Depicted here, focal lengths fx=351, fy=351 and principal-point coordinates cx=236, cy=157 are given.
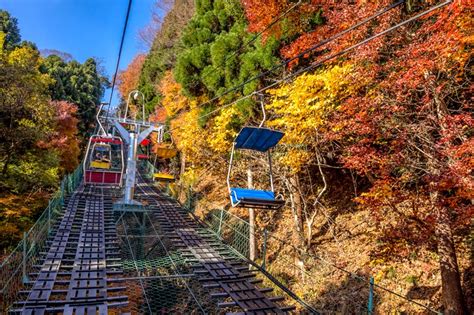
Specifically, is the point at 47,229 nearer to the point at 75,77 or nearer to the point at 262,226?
the point at 262,226

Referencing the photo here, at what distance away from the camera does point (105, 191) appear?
15797 mm

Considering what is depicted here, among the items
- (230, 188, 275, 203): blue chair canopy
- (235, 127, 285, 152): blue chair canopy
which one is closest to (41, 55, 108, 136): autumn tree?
(235, 127, 285, 152): blue chair canopy

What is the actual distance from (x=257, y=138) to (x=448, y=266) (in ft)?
13.0

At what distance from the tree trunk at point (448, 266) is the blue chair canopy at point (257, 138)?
10.2ft

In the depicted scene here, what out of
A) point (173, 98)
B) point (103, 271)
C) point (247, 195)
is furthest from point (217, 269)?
point (173, 98)

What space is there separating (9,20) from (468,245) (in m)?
31.7

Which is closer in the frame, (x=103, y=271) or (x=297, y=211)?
(x=103, y=271)

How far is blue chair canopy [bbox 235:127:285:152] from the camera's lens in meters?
5.82

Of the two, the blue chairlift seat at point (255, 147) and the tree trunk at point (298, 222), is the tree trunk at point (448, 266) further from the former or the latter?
the tree trunk at point (298, 222)

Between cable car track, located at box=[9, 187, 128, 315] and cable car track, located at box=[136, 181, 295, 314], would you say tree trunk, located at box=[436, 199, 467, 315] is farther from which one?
cable car track, located at box=[9, 187, 128, 315]

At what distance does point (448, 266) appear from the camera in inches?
239

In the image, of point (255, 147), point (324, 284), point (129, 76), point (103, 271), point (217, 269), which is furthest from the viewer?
point (129, 76)

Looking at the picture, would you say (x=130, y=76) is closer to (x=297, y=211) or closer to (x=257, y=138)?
(x=297, y=211)

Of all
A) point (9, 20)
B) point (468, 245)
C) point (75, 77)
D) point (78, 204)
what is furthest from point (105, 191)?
point (9, 20)
